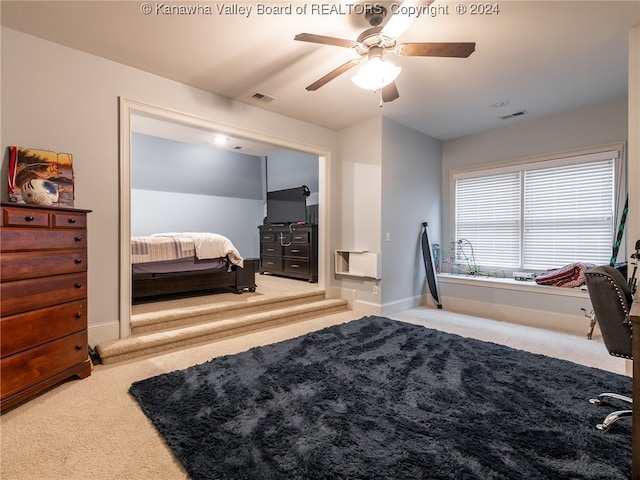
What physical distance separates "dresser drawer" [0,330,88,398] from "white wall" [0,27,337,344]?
20.4 inches

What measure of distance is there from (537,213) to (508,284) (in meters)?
1.10

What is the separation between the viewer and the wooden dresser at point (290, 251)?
18.2 feet

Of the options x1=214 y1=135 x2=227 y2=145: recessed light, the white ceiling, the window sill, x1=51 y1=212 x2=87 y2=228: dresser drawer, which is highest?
x1=214 y1=135 x2=227 y2=145: recessed light

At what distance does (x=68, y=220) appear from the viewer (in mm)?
2191

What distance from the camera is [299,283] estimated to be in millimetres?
5488

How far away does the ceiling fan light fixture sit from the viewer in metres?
2.12

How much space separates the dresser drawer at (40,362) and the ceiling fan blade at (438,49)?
3072mm

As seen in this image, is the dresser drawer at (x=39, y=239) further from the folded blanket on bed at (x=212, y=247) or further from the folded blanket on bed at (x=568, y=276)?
the folded blanket on bed at (x=568, y=276)

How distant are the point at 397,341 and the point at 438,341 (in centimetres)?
40

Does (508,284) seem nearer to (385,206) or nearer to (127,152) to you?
(385,206)

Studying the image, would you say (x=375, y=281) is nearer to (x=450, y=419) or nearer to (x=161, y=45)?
(x=450, y=419)

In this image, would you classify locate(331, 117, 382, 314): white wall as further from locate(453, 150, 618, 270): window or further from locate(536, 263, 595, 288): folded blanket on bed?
locate(536, 263, 595, 288): folded blanket on bed

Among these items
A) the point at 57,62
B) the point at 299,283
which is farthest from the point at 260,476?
the point at 299,283

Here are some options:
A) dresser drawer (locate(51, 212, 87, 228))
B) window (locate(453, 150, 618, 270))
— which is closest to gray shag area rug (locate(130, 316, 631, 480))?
dresser drawer (locate(51, 212, 87, 228))
